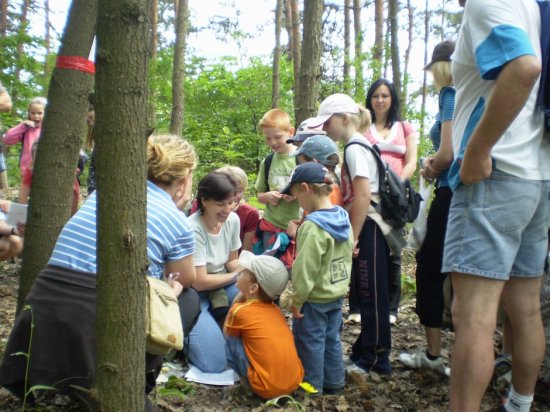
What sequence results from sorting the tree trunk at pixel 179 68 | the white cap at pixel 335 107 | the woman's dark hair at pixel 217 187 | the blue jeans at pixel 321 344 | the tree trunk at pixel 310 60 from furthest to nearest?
the tree trunk at pixel 179 68, the tree trunk at pixel 310 60, the woman's dark hair at pixel 217 187, the white cap at pixel 335 107, the blue jeans at pixel 321 344

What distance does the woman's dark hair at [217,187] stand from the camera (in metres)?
3.63

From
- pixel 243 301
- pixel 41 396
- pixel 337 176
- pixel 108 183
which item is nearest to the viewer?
pixel 108 183

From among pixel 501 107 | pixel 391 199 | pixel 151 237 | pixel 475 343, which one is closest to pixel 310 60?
pixel 391 199

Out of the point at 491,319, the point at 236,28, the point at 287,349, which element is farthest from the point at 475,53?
the point at 236,28

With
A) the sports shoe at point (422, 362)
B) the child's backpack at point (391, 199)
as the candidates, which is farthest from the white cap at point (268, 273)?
the sports shoe at point (422, 362)

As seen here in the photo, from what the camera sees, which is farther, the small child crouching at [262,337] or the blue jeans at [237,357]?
the blue jeans at [237,357]

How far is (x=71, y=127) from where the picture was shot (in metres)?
2.76

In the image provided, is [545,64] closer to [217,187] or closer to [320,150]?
[320,150]

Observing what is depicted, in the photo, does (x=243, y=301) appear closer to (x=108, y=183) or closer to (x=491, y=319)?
(x=491, y=319)

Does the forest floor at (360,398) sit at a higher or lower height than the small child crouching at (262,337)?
lower

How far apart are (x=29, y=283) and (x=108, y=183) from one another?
1664 mm

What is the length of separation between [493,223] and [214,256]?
2.25m

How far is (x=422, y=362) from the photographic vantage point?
10.6ft

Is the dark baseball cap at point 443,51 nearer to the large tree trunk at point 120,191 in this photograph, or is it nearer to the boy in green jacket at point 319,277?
the boy in green jacket at point 319,277
